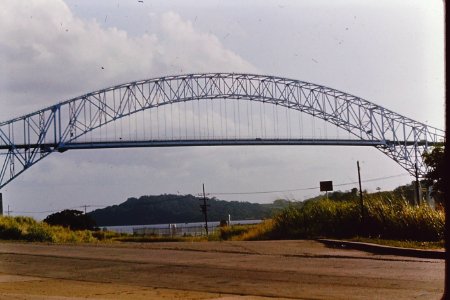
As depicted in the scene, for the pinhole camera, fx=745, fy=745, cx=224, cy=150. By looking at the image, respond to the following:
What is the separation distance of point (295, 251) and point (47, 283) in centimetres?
715

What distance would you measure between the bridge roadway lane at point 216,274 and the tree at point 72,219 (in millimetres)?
34848

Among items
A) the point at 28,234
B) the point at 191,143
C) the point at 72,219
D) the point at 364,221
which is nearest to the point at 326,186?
the point at 364,221

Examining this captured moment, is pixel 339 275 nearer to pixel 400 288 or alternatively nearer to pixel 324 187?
pixel 400 288

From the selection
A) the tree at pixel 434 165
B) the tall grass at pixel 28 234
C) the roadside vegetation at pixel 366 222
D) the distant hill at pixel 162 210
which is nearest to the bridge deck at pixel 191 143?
the distant hill at pixel 162 210

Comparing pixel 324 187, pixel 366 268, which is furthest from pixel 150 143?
pixel 366 268

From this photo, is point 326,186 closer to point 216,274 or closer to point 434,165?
point 216,274

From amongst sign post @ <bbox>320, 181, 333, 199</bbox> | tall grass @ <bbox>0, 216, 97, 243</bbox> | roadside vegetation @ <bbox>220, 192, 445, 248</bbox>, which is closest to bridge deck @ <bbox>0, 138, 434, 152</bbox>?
tall grass @ <bbox>0, 216, 97, 243</bbox>

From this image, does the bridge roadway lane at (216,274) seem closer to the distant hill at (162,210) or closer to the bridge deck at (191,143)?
the bridge deck at (191,143)

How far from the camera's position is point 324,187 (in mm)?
27125

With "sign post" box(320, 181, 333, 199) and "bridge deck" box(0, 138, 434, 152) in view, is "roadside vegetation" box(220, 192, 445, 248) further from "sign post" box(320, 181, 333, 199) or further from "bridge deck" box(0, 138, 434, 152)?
"bridge deck" box(0, 138, 434, 152)

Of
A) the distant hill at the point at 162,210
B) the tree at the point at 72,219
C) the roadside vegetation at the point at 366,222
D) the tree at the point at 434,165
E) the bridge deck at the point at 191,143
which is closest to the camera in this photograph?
the roadside vegetation at the point at 366,222

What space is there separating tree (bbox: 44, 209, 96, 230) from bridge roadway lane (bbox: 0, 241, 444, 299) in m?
34.8

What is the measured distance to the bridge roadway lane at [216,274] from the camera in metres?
10.7

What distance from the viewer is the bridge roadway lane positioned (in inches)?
420
